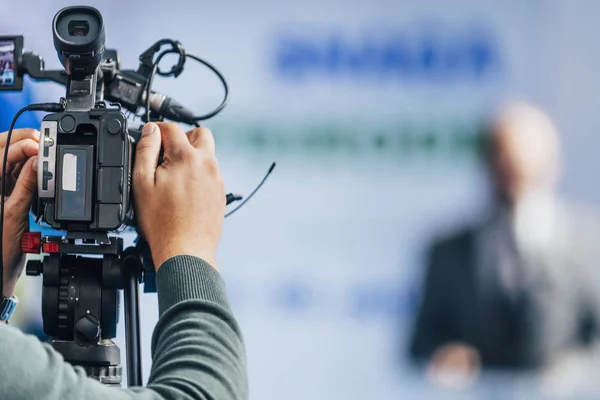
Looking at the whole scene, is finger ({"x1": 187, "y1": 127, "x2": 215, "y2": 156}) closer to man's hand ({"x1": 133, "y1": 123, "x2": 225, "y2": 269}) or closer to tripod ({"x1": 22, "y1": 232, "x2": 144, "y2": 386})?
man's hand ({"x1": 133, "y1": 123, "x2": 225, "y2": 269})

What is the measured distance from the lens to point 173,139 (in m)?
0.76

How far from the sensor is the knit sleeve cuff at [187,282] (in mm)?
648

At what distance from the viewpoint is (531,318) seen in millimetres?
2090

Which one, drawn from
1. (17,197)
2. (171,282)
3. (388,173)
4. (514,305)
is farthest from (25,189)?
(514,305)

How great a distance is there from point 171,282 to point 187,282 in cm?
→ 2

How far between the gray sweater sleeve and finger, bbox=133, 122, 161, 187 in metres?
0.11

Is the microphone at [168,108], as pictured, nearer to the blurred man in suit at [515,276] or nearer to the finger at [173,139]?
the finger at [173,139]

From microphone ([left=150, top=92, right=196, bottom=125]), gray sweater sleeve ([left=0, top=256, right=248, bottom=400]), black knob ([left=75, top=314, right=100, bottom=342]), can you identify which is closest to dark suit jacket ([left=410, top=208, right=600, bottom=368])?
microphone ([left=150, top=92, right=196, bottom=125])

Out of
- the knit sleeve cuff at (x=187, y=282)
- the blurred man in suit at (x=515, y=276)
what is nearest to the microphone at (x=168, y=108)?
the knit sleeve cuff at (x=187, y=282)

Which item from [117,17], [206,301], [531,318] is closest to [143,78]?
[206,301]

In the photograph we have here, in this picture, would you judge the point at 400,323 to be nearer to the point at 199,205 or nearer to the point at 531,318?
the point at 531,318

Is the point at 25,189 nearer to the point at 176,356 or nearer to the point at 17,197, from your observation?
the point at 17,197

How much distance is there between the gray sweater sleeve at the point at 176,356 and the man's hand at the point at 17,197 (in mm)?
221

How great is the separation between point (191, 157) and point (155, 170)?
0.14 ft
